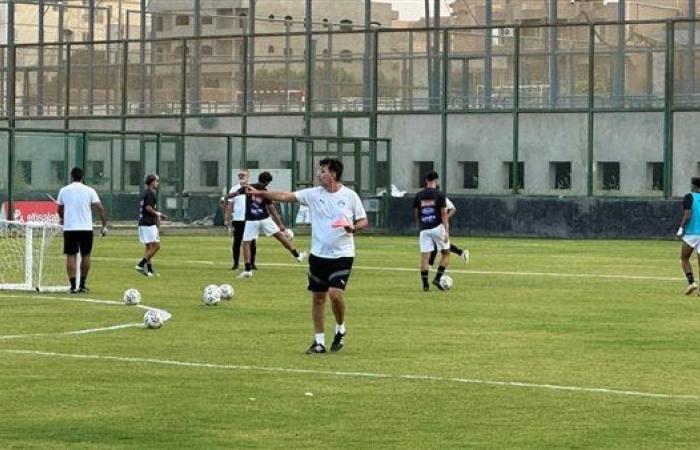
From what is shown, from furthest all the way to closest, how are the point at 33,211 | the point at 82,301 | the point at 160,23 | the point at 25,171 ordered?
the point at 160,23, the point at 25,171, the point at 33,211, the point at 82,301

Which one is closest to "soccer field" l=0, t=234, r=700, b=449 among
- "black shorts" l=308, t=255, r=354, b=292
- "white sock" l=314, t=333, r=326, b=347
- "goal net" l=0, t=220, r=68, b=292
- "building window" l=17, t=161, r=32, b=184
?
"white sock" l=314, t=333, r=326, b=347

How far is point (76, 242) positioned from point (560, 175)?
89.9 ft

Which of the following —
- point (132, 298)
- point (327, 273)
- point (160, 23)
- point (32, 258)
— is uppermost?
point (160, 23)

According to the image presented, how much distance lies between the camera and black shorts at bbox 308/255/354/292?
19.0 metres

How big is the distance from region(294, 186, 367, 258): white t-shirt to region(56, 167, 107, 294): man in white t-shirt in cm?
981

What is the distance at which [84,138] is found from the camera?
5197cm

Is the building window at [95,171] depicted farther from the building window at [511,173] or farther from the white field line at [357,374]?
the white field line at [357,374]

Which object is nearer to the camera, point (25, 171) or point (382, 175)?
point (25, 171)

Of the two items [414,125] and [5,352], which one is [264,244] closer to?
[414,125]

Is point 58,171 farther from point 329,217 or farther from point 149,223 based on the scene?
point 329,217

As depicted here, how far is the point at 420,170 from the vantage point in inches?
2250

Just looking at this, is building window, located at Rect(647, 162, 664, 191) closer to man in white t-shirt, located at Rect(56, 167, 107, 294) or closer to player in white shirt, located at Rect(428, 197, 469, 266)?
player in white shirt, located at Rect(428, 197, 469, 266)

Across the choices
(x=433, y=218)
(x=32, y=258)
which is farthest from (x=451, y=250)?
(x=32, y=258)

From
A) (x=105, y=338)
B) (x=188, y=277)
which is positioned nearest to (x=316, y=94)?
(x=188, y=277)
